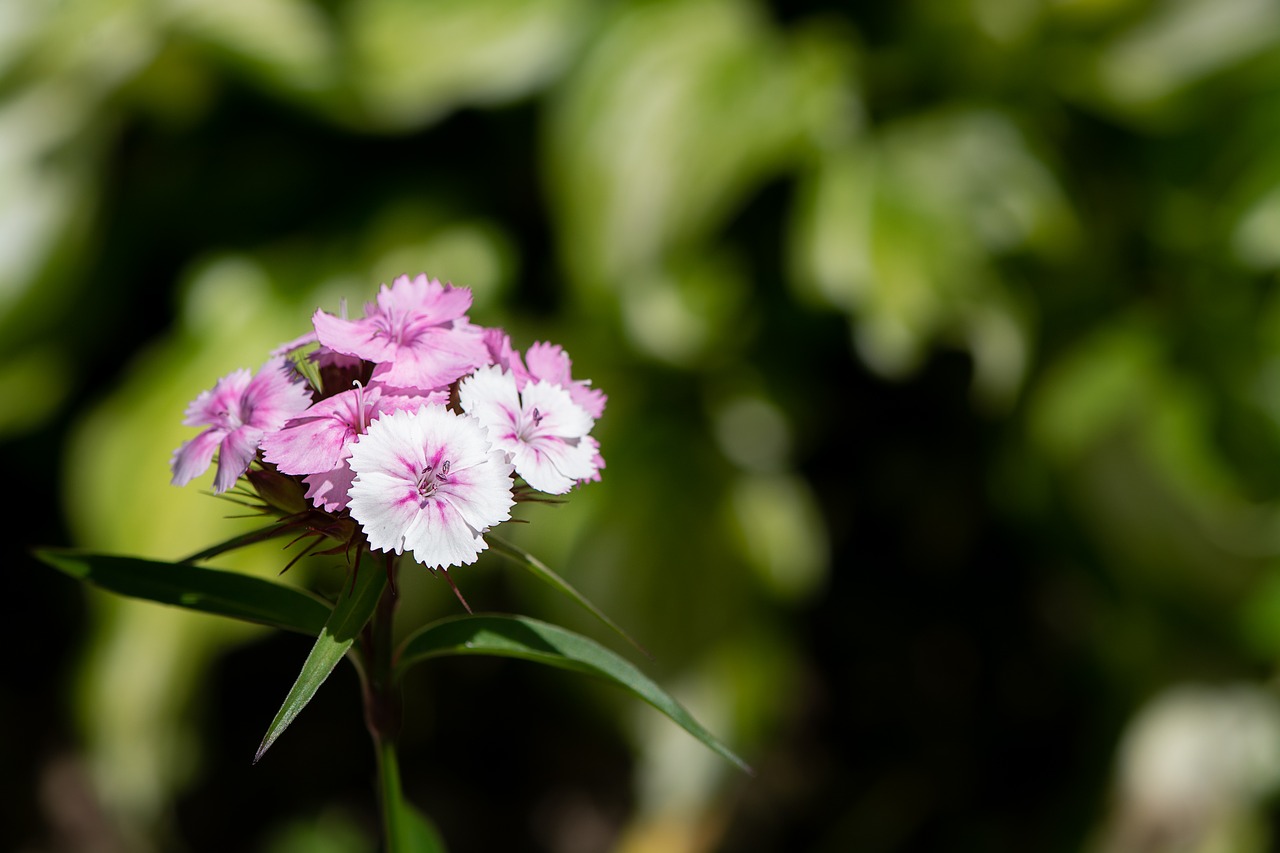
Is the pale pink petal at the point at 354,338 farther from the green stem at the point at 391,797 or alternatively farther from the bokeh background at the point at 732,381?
the bokeh background at the point at 732,381

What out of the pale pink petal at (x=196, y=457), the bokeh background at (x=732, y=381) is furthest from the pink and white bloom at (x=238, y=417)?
the bokeh background at (x=732, y=381)

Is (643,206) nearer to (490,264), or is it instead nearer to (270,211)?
(490,264)

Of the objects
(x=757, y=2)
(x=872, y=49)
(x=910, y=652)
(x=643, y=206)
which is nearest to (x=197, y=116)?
(x=643, y=206)

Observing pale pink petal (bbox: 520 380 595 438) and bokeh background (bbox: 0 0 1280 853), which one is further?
bokeh background (bbox: 0 0 1280 853)

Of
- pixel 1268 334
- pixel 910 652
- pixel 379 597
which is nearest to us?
pixel 379 597

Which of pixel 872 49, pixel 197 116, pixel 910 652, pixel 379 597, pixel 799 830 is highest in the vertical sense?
pixel 872 49

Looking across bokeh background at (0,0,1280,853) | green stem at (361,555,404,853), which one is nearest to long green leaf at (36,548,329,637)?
green stem at (361,555,404,853)

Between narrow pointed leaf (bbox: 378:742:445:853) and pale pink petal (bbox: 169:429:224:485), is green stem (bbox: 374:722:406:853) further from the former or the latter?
pale pink petal (bbox: 169:429:224:485)
